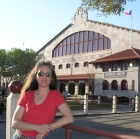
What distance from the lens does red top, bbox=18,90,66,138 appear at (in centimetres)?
262

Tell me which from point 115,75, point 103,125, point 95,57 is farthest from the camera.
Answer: point 95,57

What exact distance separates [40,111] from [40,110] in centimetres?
1

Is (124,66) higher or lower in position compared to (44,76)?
higher

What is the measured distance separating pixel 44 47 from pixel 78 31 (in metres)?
9.83

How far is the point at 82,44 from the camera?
145 ft

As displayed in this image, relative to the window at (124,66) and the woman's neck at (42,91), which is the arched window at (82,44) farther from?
the woman's neck at (42,91)

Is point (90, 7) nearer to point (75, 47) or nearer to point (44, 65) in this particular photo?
point (44, 65)

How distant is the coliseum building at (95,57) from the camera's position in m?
33.7

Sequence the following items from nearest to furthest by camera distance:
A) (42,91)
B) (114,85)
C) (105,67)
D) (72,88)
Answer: (42,91), (114,85), (105,67), (72,88)

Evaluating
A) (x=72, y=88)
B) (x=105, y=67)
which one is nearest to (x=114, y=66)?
(x=105, y=67)

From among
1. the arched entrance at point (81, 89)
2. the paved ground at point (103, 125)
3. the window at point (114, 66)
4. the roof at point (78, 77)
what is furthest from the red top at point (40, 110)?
the arched entrance at point (81, 89)

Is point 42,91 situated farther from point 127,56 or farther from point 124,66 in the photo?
point 124,66

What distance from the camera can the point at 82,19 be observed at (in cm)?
4488

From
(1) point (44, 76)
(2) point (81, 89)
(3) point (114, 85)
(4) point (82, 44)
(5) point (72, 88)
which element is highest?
(4) point (82, 44)
